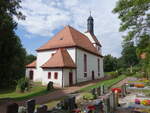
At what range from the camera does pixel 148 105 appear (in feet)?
32.9

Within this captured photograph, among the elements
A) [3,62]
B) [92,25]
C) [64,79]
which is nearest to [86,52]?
[64,79]

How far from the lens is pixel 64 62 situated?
82.2ft

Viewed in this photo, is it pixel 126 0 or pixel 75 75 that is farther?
pixel 75 75

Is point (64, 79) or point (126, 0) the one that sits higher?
point (126, 0)

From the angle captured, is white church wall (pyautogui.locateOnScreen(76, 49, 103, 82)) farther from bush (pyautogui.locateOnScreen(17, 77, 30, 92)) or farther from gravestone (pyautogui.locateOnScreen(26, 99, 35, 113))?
gravestone (pyautogui.locateOnScreen(26, 99, 35, 113))

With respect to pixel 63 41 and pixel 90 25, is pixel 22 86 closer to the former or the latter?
pixel 63 41

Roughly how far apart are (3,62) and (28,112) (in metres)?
9.22

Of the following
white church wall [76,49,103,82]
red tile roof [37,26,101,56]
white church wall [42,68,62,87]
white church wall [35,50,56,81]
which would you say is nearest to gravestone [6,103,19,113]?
white church wall [42,68,62,87]

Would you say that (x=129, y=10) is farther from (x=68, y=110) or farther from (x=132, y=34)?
(x=68, y=110)

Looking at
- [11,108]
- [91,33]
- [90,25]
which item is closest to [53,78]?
[11,108]

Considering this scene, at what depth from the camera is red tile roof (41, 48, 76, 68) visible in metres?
24.9

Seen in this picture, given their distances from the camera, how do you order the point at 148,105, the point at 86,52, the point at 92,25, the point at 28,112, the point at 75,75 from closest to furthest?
the point at 28,112 < the point at 148,105 < the point at 75,75 < the point at 86,52 < the point at 92,25

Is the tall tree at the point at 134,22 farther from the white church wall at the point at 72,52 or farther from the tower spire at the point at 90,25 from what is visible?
the tower spire at the point at 90,25

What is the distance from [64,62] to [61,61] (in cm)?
50
